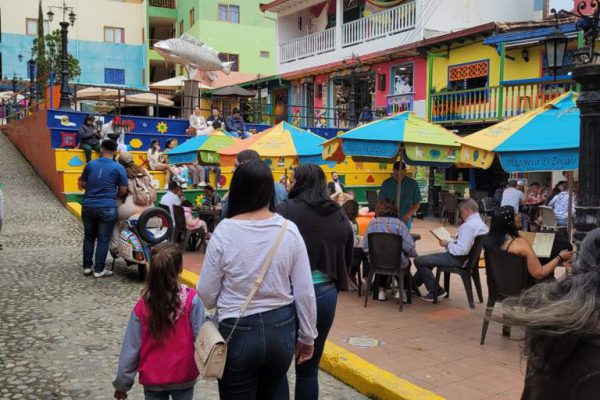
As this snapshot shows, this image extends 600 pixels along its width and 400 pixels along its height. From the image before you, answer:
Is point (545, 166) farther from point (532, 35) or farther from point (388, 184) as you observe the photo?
point (532, 35)

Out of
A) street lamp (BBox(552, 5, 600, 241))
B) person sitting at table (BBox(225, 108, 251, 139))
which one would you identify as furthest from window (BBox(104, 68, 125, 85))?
street lamp (BBox(552, 5, 600, 241))

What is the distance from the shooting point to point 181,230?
32.2 feet

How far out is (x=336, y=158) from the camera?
8492 mm

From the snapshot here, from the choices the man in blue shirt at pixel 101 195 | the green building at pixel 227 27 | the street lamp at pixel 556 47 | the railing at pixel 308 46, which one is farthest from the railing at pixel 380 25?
the man in blue shirt at pixel 101 195

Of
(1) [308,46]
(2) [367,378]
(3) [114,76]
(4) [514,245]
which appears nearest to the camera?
(2) [367,378]

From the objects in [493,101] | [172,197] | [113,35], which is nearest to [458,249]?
[172,197]

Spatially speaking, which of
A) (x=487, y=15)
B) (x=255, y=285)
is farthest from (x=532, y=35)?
(x=255, y=285)

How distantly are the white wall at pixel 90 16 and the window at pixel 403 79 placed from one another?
22.4 meters

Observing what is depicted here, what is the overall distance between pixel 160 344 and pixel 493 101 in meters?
16.2

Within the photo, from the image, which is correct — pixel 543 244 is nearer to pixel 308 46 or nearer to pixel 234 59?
pixel 308 46

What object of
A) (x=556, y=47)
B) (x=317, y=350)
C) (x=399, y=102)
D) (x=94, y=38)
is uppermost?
(x=94, y=38)

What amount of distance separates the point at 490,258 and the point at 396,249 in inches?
53.8

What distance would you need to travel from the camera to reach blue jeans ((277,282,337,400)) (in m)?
3.35

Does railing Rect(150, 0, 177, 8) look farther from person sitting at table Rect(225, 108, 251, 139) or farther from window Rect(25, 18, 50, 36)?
person sitting at table Rect(225, 108, 251, 139)
